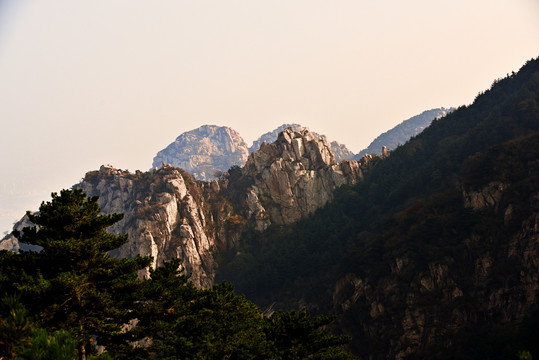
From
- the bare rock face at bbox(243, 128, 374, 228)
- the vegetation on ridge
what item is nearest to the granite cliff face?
the bare rock face at bbox(243, 128, 374, 228)

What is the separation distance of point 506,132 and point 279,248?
203 feet

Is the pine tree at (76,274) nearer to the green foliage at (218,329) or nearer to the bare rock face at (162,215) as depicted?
the green foliage at (218,329)

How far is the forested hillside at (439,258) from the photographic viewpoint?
60.7 m

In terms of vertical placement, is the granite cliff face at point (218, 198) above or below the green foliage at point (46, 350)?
above

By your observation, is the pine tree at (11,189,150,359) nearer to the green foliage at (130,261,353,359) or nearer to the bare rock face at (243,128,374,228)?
the green foliage at (130,261,353,359)

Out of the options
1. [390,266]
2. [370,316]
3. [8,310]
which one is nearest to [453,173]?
[390,266]

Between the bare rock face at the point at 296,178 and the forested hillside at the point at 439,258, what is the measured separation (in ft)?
42.4

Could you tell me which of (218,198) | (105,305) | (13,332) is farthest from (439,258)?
(218,198)

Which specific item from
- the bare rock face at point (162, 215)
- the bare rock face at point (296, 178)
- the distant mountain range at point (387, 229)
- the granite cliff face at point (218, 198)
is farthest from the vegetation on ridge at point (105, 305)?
the bare rock face at point (296, 178)

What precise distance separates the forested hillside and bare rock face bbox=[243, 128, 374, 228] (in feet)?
42.4

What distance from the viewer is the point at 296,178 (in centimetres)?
12888

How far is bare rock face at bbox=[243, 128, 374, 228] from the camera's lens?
12900 centimetres

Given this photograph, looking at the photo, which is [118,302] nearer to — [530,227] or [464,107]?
[530,227]

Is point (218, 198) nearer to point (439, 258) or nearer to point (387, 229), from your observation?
point (387, 229)
